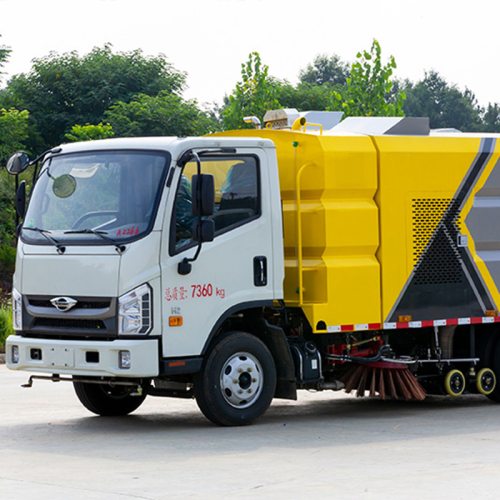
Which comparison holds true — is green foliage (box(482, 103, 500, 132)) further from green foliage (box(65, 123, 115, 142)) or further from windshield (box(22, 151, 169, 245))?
windshield (box(22, 151, 169, 245))

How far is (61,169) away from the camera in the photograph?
10445 millimetres

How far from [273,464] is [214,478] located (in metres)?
0.70

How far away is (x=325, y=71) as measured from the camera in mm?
100438

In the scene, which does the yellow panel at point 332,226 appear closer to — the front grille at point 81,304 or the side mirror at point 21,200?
the front grille at point 81,304

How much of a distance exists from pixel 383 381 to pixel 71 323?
11.3 feet

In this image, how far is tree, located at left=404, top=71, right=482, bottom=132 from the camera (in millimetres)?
100062

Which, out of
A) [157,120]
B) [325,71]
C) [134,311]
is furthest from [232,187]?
[325,71]

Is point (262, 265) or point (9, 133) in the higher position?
point (9, 133)

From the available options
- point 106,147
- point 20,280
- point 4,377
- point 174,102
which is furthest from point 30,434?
point 174,102

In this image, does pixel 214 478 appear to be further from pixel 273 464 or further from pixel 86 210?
pixel 86 210

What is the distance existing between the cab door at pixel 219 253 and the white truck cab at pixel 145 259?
11 mm

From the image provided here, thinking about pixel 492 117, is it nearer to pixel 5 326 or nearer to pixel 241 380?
pixel 5 326

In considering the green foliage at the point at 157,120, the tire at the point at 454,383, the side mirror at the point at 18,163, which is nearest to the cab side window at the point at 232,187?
the side mirror at the point at 18,163

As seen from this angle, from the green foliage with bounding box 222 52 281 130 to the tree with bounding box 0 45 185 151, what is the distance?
40.5 feet
